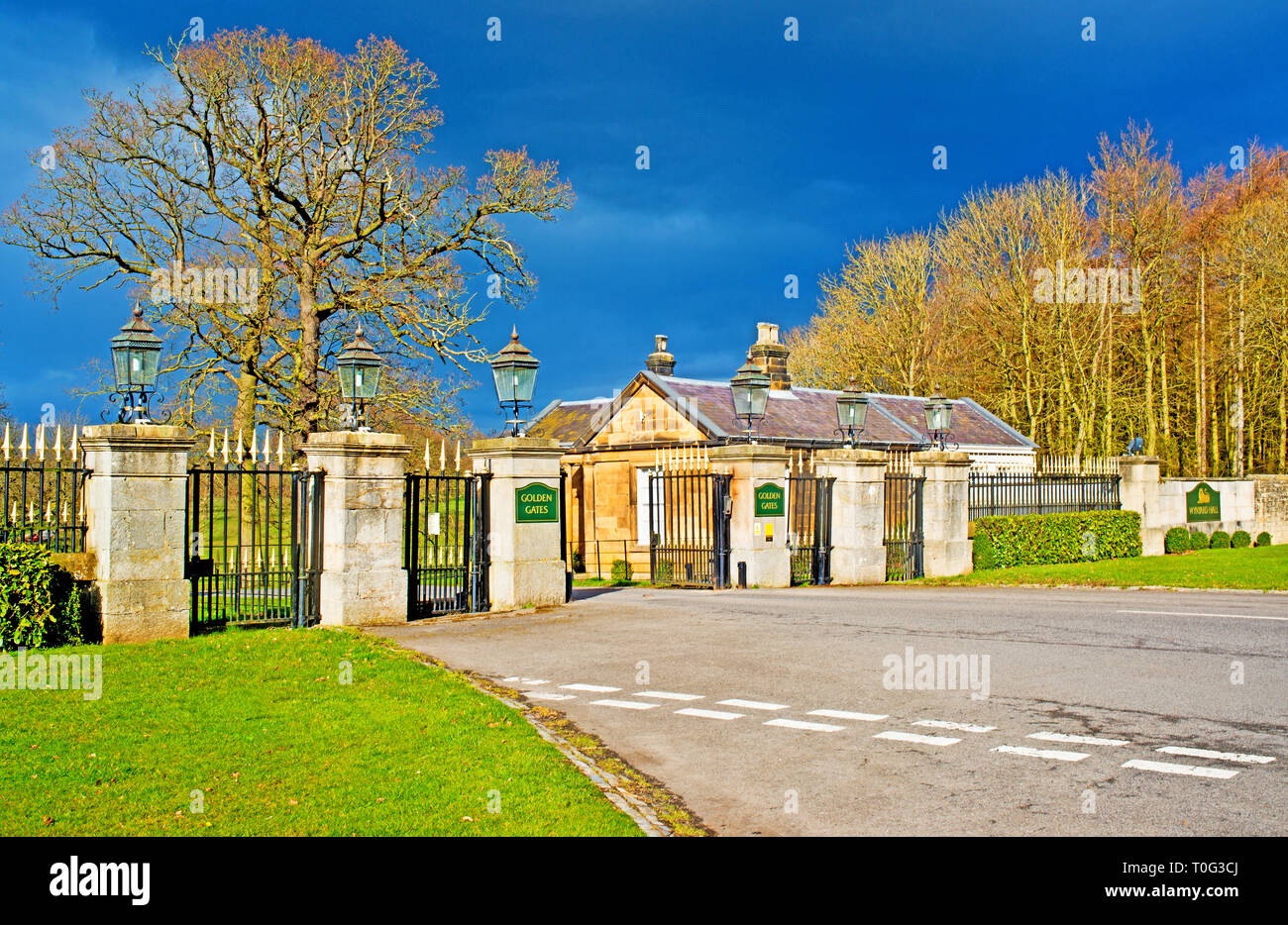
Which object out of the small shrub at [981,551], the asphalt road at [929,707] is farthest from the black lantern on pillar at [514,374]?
the small shrub at [981,551]

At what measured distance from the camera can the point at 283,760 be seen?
6676mm

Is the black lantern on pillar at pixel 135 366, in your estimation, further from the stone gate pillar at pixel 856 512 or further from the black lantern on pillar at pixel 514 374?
the stone gate pillar at pixel 856 512

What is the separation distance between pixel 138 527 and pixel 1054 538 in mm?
20670

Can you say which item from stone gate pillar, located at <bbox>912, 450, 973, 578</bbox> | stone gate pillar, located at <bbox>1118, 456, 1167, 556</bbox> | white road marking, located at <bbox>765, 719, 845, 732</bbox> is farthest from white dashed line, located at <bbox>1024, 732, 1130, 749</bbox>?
stone gate pillar, located at <bbox>1118, 456, 1167, 556</bbox>

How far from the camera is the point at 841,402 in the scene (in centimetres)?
2116

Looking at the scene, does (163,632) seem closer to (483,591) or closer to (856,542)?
(483,591)

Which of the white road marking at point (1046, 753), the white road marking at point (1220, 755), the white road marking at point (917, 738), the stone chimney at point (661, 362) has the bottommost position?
the white road marking at point (917, 738)

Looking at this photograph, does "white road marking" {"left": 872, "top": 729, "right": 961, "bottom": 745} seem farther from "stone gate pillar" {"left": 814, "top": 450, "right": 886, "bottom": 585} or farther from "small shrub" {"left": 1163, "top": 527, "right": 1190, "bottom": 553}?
"small shrub" {"left": 1163, "top": 527, "right": 1190, "bottom": 553}

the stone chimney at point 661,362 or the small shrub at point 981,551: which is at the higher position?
the stone chimney at point 661,362

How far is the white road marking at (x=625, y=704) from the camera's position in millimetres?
8797

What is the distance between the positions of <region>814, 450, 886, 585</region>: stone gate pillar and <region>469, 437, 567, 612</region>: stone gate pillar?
24.2 ft

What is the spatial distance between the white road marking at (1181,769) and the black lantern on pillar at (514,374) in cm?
1100
